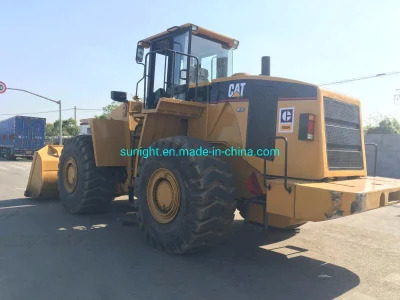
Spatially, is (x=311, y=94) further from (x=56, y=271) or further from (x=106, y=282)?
(x=56, y=271)

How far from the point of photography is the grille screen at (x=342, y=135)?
4.94m

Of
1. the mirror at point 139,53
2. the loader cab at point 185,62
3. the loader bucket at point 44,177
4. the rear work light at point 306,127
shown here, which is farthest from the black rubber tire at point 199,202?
the loader bucket at point 44,177

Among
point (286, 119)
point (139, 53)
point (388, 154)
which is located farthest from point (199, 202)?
point (388, 154)

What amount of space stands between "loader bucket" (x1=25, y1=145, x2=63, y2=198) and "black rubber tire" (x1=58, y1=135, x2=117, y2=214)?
1635mm

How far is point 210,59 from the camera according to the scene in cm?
672

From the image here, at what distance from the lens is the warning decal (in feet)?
16.1

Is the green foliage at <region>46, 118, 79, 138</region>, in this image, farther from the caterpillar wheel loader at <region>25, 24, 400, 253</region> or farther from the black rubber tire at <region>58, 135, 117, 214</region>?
the caterpillar wheel loader at <region>25, 24, 400, 253</region>

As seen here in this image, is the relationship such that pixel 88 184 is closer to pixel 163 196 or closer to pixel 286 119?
pixel 163 196

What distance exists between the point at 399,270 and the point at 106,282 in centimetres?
377

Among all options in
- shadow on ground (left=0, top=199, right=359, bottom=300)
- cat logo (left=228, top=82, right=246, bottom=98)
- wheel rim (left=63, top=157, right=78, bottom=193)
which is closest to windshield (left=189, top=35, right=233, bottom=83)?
cat logo (left=228, top=82, right=246, bottom=98)

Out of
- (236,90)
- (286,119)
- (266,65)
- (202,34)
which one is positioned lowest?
(286,119)

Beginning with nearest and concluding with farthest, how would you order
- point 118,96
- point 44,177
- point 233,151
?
point 233,151
point 118,96
point 44,177

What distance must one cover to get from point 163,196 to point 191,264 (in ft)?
3.45

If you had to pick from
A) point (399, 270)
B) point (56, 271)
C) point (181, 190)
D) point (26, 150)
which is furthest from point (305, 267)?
point (26, 150)
